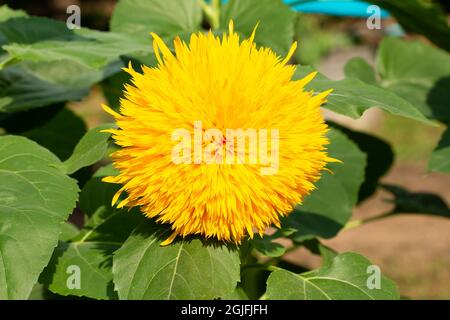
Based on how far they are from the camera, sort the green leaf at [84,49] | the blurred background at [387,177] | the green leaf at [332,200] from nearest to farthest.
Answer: the green leaf at [84,49] → the green leaf at [332,200] → the blurred background at [387,177]

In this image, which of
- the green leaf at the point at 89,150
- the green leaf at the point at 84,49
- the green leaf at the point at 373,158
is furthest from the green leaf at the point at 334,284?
the green leaf at the point at 373,158

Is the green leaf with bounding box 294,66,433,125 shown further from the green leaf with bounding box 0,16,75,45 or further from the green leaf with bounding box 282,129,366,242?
the green leaf with bounding box 0,16,75,45

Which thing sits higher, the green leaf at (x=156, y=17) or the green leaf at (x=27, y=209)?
the green leaf at (x=156, y=17)

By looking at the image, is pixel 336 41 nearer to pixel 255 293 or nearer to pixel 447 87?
pixel 447 87

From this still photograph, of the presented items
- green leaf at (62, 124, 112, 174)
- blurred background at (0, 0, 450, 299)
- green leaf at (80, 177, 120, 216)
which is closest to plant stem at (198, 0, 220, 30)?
blurred background at (0, 0, 450, 299)

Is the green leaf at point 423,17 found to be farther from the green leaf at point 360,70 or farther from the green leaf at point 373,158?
the green leaf at point 373,158

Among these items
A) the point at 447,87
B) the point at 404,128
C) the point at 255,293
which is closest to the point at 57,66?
the point at 255,293

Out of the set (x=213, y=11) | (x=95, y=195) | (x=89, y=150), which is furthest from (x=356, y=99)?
(x=213, y=11)
